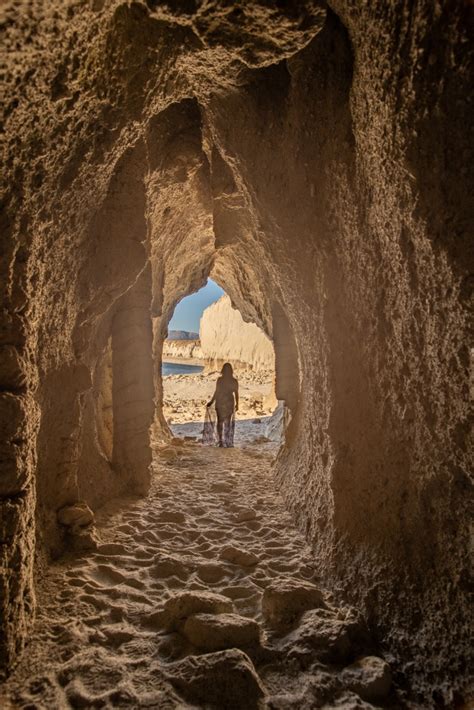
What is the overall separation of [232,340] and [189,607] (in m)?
22.8

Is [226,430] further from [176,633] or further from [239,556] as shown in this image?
[176,633]

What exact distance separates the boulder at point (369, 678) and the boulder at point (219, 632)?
16.8 inches

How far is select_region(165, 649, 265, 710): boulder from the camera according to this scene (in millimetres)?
1458

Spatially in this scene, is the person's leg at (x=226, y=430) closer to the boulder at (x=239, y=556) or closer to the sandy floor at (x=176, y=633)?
the sandy floor at (x=176, y=633)

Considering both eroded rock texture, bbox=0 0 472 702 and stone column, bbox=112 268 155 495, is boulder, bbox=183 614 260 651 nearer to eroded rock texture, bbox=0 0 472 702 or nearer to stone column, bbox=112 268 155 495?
eroded rock texture, bbox=0 0 472 702

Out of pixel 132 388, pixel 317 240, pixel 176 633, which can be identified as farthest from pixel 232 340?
pixel 176 633

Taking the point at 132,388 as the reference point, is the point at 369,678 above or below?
below

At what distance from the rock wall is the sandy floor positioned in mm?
18139

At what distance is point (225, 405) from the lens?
7395mm

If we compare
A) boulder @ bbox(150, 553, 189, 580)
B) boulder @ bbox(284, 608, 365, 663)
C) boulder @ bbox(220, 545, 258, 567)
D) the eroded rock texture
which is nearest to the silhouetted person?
the eroded rock texture

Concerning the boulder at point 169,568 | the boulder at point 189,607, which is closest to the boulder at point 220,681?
the boulder at point 189,607

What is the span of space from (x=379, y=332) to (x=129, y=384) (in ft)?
9.03

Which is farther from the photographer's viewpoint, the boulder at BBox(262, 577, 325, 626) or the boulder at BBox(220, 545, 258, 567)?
the boulder at BBox(220, 545, 258, 567)

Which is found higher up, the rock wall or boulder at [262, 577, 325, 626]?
the rock wall
